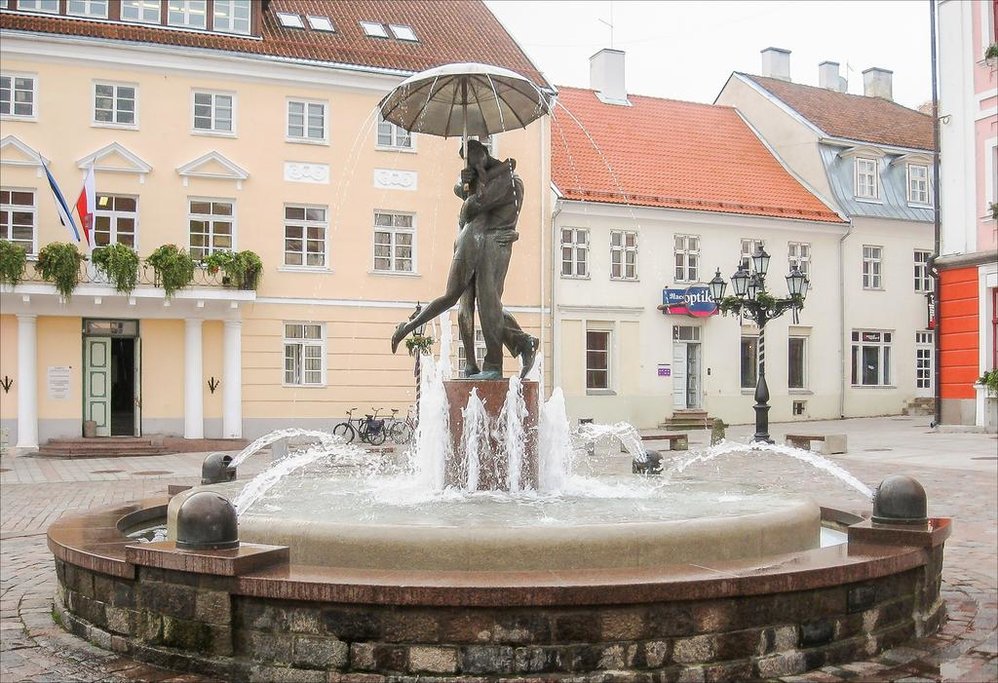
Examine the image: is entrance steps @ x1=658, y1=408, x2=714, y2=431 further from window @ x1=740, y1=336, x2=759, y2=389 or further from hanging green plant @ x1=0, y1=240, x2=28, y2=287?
hanging green plant @ x1=0, y1=240, x2=28, y2=287

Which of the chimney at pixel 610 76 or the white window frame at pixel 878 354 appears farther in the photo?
the chimney at pixel 610 76

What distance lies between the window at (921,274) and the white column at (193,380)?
24228 mm

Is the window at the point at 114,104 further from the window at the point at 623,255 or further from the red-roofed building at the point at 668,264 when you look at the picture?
the window at the point at 623,255

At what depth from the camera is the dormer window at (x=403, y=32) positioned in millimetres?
29906

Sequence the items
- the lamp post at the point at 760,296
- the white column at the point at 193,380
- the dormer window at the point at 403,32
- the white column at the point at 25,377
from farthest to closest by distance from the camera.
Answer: the dormer window at the point at 403,32, the white column at the point at 193,380, the white column at the point at 25,377, the lamp post at the point at 760,296

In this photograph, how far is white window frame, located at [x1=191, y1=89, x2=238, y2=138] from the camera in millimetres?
26562

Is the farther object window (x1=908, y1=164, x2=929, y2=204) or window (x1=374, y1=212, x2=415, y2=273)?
window (x1=908, y1=164, x2=929, y2=204)

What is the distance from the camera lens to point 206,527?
5957 mm

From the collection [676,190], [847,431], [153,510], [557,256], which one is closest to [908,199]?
[676,190]

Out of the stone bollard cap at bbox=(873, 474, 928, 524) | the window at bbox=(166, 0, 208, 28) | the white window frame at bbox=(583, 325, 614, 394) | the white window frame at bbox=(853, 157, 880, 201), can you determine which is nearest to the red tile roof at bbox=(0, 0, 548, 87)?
→ the window at bbox=(166, 0, 208, 28)

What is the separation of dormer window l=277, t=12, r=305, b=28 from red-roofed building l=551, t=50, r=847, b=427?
7.49 meters

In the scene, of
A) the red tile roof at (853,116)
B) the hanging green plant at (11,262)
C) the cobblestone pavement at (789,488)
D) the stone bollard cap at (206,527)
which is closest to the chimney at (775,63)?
the red tile roof at (853,116)

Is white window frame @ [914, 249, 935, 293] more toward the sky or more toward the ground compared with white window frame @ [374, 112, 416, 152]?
more toward the ground

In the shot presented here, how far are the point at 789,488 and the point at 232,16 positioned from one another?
1978 cm
